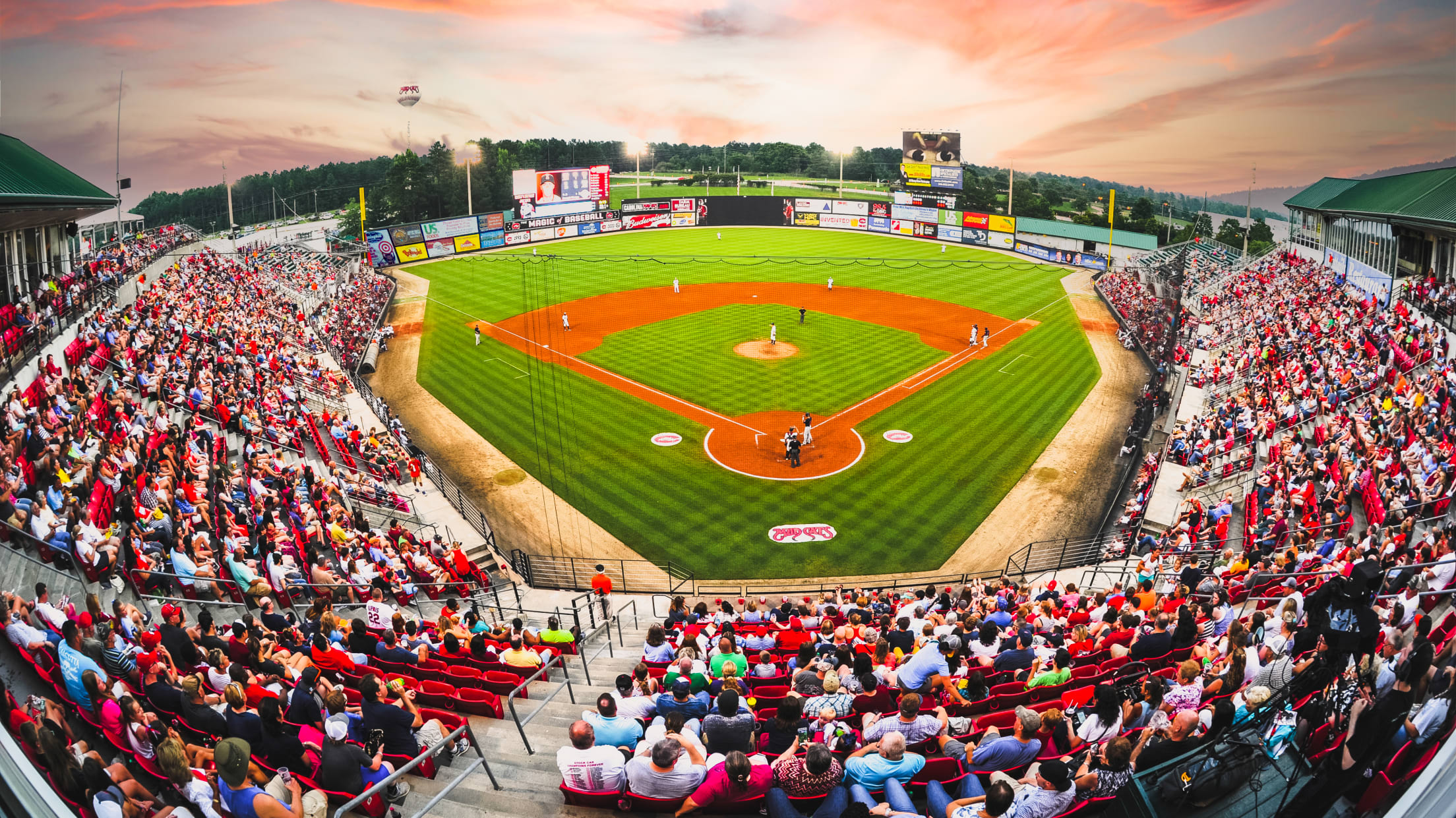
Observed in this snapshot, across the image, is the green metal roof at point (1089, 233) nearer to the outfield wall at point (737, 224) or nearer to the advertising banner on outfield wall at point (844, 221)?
the outfield wall at point (737, 224)

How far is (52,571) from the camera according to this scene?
11.0 meters

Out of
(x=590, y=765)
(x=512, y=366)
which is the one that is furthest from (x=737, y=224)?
(x=590, y=765)

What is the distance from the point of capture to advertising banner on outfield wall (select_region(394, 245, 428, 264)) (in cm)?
6938

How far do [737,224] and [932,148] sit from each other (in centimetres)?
2407

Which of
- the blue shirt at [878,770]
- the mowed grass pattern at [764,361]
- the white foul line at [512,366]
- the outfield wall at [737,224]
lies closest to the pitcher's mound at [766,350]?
the mowed grass pattern at [764,361]

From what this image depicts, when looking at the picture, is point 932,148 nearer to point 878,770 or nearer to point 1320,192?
point 1320,192

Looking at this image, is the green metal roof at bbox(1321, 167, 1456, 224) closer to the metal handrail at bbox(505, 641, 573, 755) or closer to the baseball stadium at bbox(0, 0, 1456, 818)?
the baseball stadium at bbox(0, 0, 1456, 818)

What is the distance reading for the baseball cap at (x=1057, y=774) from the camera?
620 centimetres

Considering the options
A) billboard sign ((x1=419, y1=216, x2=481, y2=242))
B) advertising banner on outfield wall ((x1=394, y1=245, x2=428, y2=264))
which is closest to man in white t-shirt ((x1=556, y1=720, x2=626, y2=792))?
advertising banner on outfield wall ((x1=394, y1=245, x2=428, y2=264))

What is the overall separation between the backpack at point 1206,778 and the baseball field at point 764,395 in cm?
1405

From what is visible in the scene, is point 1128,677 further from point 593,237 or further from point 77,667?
point 593,237

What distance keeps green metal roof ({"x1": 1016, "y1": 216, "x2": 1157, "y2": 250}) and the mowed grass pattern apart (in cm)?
3766

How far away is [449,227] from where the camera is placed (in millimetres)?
73500

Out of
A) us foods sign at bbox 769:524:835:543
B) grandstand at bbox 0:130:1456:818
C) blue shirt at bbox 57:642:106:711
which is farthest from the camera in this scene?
us foods sign at bbox 769:524:835:543
